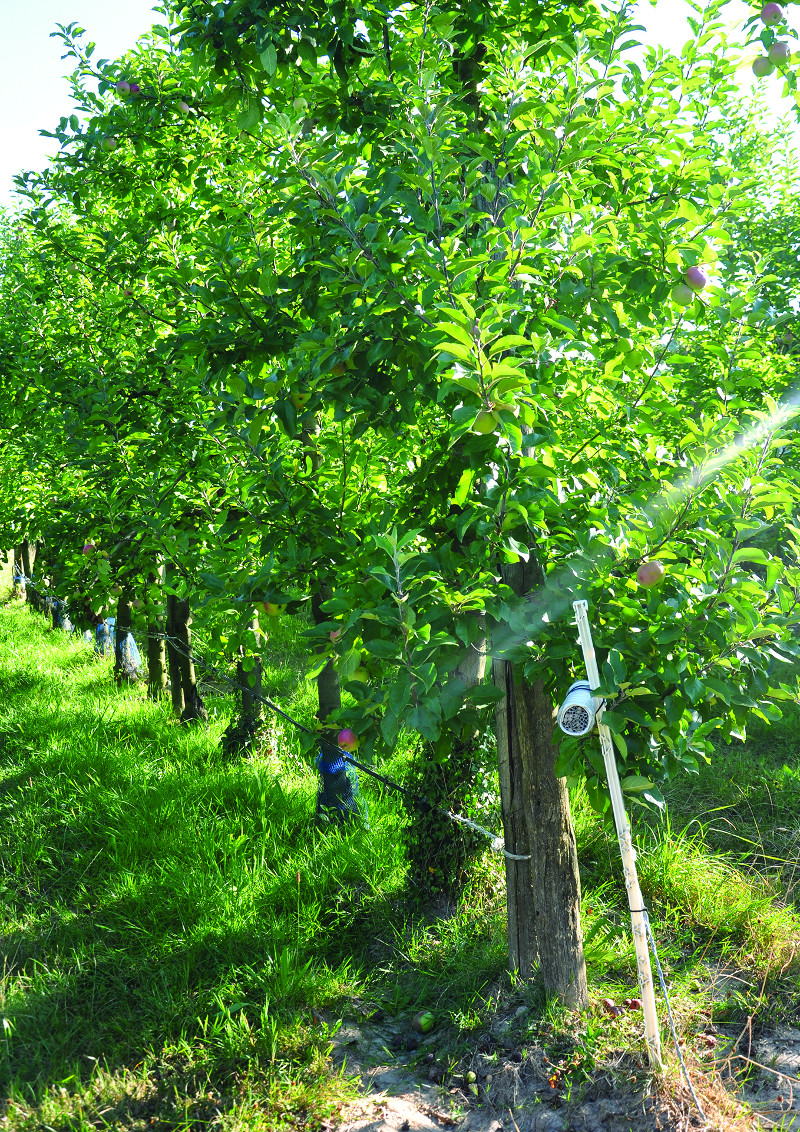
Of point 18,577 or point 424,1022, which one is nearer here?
point 424,1022

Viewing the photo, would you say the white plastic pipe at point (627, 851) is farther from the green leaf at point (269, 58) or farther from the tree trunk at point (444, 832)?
the green leaf at point (269, 58)

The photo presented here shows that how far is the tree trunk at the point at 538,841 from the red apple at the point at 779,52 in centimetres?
163

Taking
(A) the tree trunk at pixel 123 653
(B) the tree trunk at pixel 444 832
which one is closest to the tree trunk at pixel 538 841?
(B) the tree trunk at pixel 444 832

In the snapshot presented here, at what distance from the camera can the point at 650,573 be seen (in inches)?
89.4

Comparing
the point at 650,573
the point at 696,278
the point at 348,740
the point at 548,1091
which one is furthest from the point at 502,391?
the point at 548,1091

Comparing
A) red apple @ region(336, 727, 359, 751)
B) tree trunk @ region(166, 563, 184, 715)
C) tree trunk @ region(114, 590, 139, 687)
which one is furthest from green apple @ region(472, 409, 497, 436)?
tree trunk @ region(114, 590, 139, 687)

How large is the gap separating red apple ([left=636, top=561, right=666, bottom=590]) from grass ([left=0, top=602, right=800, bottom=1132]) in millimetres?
1581

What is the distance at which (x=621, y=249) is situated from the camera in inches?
102

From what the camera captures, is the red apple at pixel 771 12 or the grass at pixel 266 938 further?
the grass at pixel 266 938

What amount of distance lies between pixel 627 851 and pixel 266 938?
165cm

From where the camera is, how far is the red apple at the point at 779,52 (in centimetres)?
230

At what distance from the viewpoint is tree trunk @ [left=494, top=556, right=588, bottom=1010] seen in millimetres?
2939

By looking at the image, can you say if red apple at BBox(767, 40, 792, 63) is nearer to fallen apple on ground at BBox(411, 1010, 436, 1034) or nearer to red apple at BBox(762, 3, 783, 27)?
red apple at BBox(762, 3, 783, 27)

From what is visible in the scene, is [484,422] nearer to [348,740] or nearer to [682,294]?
[682,294]
